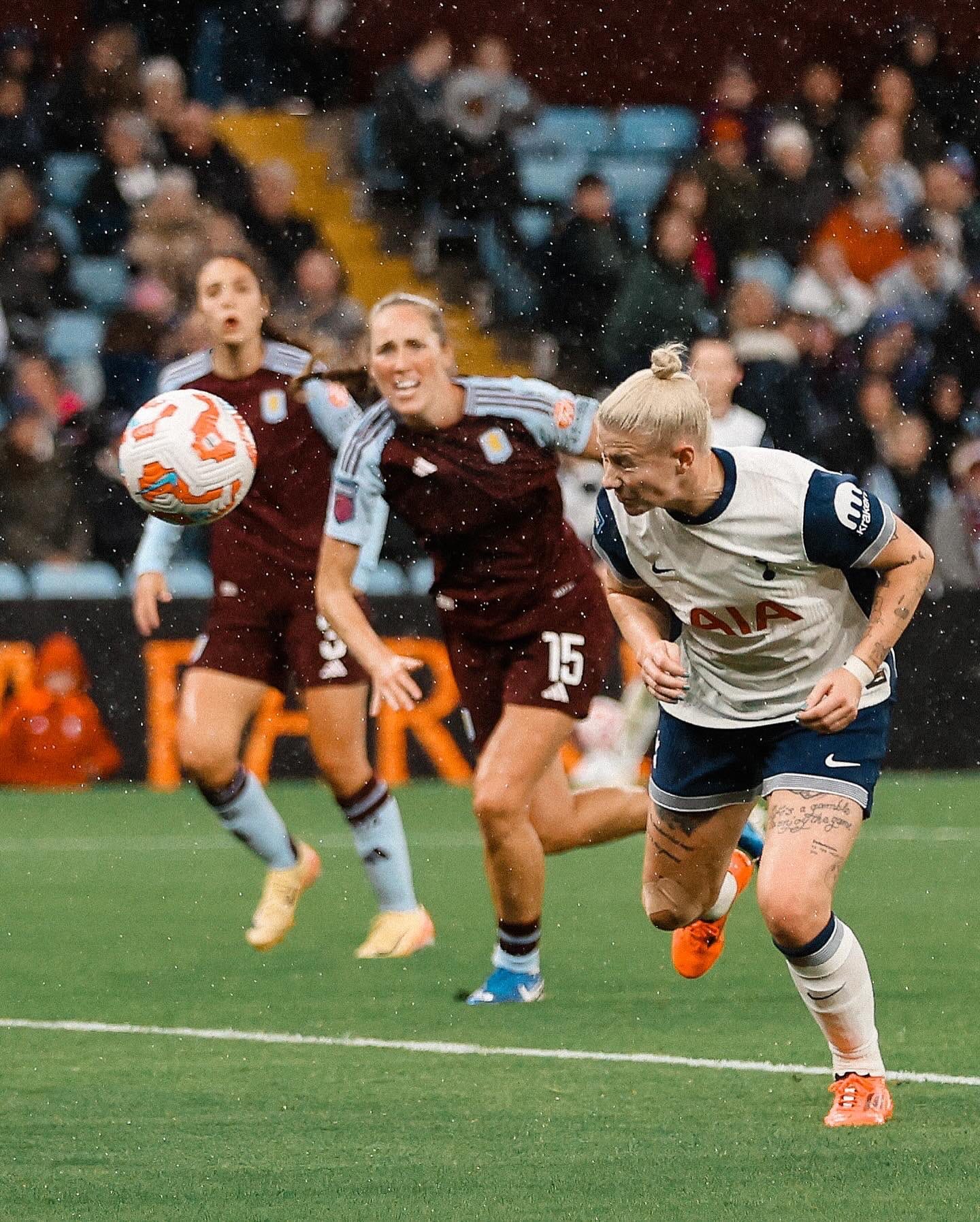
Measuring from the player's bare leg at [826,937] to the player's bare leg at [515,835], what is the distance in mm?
1647

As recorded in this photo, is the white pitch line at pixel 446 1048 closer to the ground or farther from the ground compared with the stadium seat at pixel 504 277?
closer to the ground

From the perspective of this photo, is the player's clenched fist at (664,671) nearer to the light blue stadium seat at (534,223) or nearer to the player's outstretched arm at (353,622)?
the player's outstretched arm at (353,622)

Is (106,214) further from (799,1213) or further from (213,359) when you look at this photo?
(799,1213)

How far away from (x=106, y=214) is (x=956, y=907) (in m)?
8.85

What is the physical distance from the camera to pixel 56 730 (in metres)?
13.1

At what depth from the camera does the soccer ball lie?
700 centimetres

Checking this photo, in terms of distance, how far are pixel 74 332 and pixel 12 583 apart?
2.71 metres

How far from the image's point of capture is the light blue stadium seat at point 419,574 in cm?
1382

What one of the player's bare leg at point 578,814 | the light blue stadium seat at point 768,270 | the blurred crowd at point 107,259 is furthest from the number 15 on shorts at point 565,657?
the light blue stadium seat at point 768,270

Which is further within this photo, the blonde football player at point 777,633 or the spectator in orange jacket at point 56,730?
the spectator in orange jacket at point 56,730

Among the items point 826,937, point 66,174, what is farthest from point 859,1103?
point 66,174

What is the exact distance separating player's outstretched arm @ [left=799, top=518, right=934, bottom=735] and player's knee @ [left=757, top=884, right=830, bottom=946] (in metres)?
0.35

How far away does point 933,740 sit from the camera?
44.7 ft

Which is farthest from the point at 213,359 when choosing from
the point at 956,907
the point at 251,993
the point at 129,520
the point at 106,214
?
the point at 106,214
